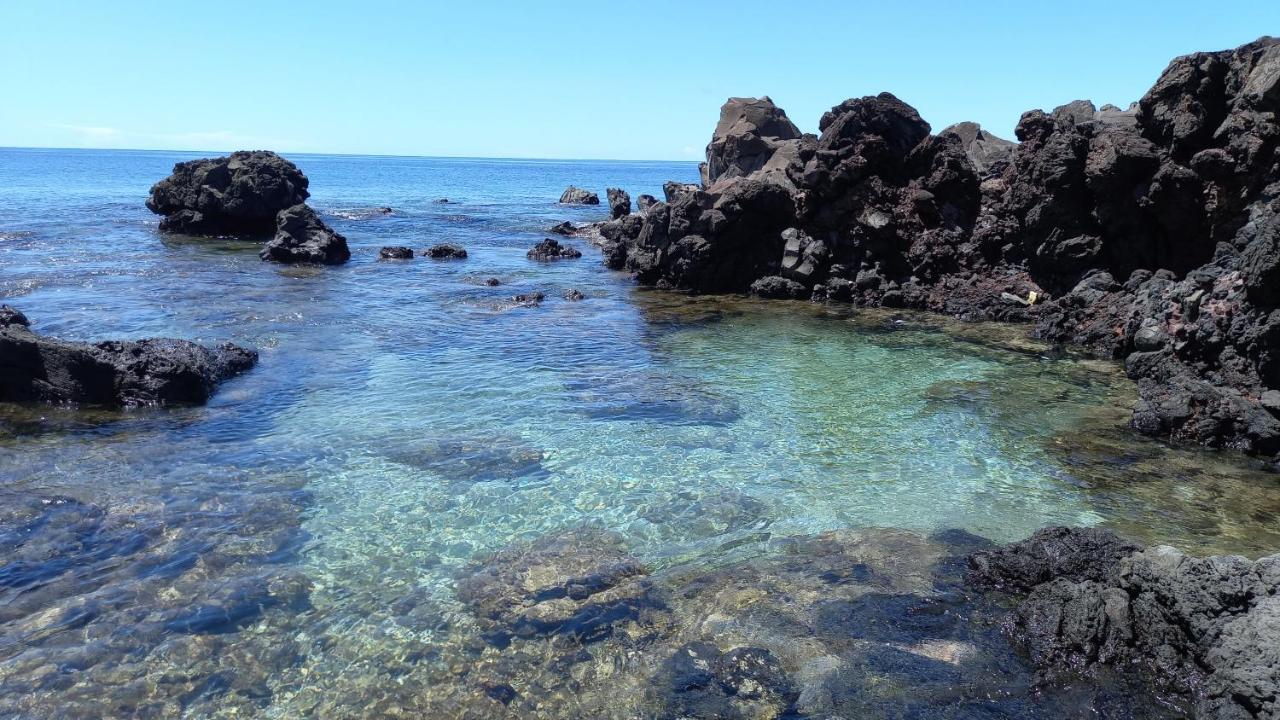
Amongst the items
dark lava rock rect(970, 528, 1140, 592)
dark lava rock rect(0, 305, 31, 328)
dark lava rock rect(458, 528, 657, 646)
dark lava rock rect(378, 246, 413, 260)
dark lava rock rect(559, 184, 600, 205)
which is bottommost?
dark lava rock rect(458, 528, 657, 646)

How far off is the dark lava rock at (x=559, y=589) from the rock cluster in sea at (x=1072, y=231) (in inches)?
439

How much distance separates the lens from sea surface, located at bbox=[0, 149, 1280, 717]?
8203mm

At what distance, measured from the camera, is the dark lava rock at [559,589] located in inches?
356

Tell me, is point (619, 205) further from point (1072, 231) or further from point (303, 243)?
point (1072, 231)

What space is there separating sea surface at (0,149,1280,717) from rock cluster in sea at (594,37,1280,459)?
5.39 ft

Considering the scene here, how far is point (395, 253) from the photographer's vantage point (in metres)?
40.7

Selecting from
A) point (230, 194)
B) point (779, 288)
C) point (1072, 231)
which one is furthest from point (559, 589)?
point (230, 194)

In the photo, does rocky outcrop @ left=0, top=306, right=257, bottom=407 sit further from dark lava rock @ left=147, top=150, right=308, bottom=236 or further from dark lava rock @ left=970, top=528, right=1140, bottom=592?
dark lava rock @ left=147, top=150, right=308, bottom=236

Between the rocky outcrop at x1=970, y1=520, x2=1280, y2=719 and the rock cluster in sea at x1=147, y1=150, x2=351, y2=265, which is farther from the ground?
the rock cluster in sea at x1=147, y1=150, x2=351, y2=265

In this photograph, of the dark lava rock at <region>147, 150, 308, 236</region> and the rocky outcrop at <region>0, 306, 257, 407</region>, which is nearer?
the rocky outcrop at <region>0, 306, 257, 407</region>

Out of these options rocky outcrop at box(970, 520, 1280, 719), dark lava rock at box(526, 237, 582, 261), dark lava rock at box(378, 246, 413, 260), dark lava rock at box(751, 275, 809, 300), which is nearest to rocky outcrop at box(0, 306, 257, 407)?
rocky outcrop at box(970, 520, 1280, 719)

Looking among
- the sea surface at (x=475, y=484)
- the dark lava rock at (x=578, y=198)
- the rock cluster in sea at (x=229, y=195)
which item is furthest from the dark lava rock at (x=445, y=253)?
the dark lava rock at (x=578, y=198)

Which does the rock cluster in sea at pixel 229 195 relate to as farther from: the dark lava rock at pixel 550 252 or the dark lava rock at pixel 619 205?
the dark lava rock at pixel 619 205

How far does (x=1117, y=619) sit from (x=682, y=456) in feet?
24.0
